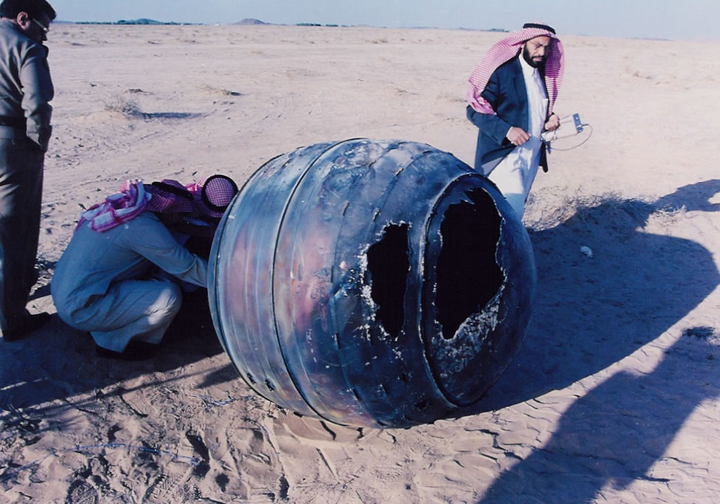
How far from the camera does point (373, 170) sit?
269 cm

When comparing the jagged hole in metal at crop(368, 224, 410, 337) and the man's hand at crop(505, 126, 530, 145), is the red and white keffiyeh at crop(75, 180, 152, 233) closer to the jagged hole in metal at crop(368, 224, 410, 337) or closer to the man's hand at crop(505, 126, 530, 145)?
the jagged hole in metal at crop(368, 224, 410, 337)

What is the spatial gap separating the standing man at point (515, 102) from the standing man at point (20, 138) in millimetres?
3023

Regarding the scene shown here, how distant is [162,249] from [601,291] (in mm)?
3582

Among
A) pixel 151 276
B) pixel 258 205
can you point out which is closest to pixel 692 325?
pixel 258 205

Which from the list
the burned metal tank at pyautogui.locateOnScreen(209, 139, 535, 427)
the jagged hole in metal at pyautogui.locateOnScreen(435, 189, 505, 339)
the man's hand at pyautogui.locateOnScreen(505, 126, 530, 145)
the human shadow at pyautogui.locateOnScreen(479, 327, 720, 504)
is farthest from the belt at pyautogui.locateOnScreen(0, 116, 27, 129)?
the human shadow at pyautogui.locateOnScreen(479, 327, 720, 504)

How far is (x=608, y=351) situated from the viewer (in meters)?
4.22

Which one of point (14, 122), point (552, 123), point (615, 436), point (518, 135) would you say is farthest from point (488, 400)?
point (14, 122)

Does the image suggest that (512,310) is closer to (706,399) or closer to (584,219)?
(706,399)

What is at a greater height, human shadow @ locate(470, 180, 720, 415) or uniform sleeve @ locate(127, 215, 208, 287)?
uniform sleeve @ locate(127, 215, 208, 287)

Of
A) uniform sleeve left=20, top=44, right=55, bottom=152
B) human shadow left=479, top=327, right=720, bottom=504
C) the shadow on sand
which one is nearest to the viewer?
human shadow left=479, top=327, right=720, bottom=504

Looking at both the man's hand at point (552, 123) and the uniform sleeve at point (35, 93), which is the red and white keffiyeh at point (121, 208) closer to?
the uniform sleeve at point (35, 93)

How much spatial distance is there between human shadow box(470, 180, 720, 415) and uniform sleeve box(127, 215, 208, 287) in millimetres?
1822

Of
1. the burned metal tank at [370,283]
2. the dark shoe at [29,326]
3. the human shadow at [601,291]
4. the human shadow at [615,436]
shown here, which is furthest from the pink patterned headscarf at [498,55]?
the dark shoe at [29,326]

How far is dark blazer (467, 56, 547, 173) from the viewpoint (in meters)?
4.62
